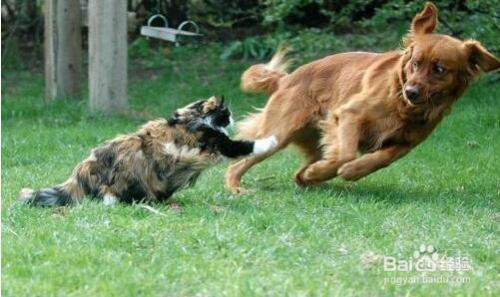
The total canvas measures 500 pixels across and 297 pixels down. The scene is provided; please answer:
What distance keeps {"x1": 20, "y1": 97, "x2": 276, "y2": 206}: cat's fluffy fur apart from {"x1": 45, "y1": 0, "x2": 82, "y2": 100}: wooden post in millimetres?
6914

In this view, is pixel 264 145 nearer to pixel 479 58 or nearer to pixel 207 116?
pixel 207 116

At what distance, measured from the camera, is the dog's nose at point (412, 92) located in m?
7.70

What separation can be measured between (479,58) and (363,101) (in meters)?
1.00

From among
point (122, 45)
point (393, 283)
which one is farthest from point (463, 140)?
point (393, 283)

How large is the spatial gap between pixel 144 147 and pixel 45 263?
1940mm

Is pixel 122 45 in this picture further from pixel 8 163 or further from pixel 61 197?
pixel 61 197

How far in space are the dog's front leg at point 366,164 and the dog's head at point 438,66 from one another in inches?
19.7

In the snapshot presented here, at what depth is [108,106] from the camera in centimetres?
1303

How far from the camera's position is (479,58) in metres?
7.94

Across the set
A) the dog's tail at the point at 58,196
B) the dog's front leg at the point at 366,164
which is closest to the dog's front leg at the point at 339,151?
the dog's front leg at the point at 366,164

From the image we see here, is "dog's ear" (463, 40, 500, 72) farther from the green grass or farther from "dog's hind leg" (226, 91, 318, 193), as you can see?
"dog's hind leg" (226, 91, 318, 193)

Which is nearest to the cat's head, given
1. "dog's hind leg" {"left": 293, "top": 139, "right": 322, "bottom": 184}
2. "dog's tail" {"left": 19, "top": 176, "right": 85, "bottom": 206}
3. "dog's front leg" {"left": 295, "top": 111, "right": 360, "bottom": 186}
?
"dog's tail" {"left": 19, "top": 176, "right": 85, "bottom": 206}

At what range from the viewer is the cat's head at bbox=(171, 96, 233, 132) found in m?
7.39

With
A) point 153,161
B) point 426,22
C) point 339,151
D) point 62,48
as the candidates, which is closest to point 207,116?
point 153,161
